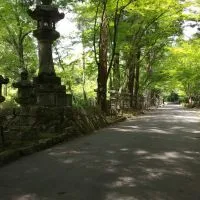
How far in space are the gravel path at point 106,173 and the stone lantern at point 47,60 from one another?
3.02 metres

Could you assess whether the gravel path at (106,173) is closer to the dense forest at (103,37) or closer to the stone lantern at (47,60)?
the stone lantern at (47,60)

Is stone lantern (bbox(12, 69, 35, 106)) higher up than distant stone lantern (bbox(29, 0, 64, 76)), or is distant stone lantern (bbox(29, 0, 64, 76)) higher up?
A: distant stone lantern (bbox(29, 0, 64, 76))

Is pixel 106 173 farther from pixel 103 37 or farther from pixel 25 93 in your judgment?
pixel 103 37

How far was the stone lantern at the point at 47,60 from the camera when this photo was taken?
509 inches

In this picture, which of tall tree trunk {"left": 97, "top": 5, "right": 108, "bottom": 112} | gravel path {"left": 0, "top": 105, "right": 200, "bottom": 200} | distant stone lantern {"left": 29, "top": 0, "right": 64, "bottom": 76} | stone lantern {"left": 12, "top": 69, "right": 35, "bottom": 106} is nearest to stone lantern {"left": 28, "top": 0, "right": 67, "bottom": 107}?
distant stone lantern {"left": 29, "top": 0, "right": 64, "bottom": 76}

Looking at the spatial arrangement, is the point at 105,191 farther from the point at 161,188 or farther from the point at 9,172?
the point at 9,172

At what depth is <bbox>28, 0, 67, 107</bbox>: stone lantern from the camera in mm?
→ 12938

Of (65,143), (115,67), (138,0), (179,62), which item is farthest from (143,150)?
(179,62)

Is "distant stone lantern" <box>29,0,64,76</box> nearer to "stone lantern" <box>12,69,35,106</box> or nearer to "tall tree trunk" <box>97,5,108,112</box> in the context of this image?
"stone lantern" <box>12,69,35,106</box>

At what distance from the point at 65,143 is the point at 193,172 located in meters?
4.86

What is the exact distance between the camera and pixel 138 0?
20.2 m

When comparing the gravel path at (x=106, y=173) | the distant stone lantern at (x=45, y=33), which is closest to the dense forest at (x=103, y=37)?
the distant stone lantern at (x=45, y=33)

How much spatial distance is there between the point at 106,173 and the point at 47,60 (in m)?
7.79

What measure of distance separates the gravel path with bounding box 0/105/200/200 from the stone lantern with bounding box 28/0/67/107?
9.91 ft
